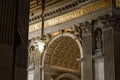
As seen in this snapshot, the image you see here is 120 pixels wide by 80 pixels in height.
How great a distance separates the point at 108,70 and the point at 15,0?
287 inches

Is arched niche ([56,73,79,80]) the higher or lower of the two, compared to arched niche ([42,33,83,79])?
lower

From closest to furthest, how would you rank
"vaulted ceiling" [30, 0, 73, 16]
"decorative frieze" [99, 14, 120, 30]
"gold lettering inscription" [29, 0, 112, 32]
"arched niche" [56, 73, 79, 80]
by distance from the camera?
"decorative frieze" [99, 14, 120, 30] < "gold lettering inscription" [29, 0, 112, 32] < "vaulted ceiling" [30, 0, 73, 16] < "arched niche" [56, 73, 79, 80]

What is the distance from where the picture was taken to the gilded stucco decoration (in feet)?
50.6

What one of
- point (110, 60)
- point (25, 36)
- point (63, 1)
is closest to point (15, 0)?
point (25, 36)

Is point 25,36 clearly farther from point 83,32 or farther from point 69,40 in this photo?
point 69,40

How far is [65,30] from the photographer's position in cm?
1471

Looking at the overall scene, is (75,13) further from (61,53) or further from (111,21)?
(61,53)

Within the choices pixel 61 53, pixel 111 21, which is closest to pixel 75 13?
pixel 111 21

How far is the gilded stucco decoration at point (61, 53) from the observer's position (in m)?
15.4

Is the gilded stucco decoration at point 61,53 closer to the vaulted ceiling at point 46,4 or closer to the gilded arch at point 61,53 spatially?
the gilded arch at point 61,53

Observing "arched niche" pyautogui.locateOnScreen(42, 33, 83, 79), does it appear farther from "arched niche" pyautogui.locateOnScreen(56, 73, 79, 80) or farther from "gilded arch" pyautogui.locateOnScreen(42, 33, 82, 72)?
"arched niche" pyautogui.locateOnScreen(56, 73, 79, 80)

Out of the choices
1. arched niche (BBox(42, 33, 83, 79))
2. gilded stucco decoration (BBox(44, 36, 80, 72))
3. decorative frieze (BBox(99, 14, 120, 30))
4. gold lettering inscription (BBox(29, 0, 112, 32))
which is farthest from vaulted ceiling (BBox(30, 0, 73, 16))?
decorative frieze (BBox(99, 14, 120, 30))

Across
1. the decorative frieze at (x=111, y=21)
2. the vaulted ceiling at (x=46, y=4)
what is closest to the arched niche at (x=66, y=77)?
the vaulted ceiling at (x=46, y=4)

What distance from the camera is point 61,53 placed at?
15820mm
